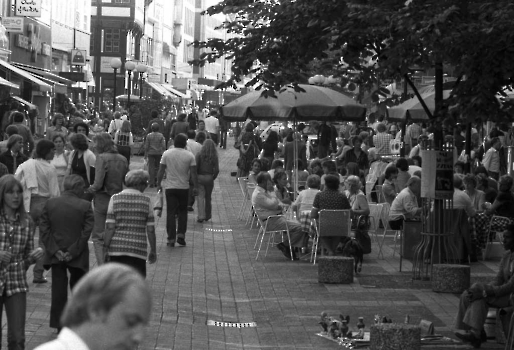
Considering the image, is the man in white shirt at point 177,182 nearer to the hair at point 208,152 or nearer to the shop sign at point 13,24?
the hair at point 208,152

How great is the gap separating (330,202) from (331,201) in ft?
0.08

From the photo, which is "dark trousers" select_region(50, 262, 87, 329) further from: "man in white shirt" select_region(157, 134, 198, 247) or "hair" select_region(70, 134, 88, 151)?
"man in white shirt" select_region(157, 134, 198, 247)

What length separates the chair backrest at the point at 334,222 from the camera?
16.8 metres

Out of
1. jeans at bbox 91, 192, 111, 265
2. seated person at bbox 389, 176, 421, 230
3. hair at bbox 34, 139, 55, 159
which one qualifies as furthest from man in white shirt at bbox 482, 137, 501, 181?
hair at bbox 34, 139, 55, 159

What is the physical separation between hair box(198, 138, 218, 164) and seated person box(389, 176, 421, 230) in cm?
506

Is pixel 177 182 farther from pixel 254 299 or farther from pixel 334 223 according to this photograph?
pixel 254 299

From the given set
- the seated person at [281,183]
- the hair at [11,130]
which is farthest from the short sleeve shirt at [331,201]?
the hair at [11,130]

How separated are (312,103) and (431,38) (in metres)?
11.0

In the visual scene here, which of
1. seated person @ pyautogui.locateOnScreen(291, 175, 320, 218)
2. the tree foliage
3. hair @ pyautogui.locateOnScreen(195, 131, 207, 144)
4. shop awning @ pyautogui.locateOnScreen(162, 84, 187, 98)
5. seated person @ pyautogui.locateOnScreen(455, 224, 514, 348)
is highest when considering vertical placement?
shop awning @ pyautogui.locateOnScreen(162, 84, 187, 98)

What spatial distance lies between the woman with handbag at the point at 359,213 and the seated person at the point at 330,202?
617mm

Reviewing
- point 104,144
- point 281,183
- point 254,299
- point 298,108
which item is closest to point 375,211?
point 281,183

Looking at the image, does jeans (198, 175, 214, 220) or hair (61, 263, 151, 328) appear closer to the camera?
hair (61, 263, 151, 328)

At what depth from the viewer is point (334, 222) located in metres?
16.9

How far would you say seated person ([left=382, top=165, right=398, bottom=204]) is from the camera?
20.9m
